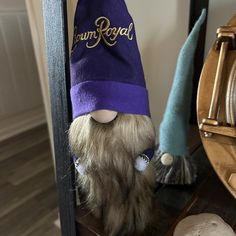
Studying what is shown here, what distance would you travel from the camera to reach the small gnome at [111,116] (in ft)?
1.08

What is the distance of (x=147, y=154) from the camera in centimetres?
39

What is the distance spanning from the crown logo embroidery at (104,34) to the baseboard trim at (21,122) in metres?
1.77

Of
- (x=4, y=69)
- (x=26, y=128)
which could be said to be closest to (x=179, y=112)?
(x=4, y=69)

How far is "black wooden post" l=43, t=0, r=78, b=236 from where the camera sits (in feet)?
1.27

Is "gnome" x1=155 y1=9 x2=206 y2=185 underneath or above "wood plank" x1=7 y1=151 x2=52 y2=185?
above

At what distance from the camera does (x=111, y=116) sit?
343 millimetres

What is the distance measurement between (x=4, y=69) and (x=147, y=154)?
1.70m

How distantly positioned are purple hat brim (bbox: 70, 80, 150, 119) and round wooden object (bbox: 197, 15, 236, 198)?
0.09 metres

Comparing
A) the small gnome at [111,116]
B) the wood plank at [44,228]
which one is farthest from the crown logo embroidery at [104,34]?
the wood plank at [44,228]

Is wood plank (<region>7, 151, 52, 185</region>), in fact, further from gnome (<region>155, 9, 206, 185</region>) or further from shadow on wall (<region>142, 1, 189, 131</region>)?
gnome (<region>155, 9, 206, 185</region>)

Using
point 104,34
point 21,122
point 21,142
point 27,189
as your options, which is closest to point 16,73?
point 21,122

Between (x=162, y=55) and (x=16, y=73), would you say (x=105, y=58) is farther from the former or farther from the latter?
(x=16, y=73)

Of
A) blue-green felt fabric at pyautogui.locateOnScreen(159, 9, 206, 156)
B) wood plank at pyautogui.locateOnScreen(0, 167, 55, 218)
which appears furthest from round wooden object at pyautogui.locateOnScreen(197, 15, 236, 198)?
wood plank at pyautogui.locateOnScreen(0, 167, 55, 218)

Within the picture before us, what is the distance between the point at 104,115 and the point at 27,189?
122cm
